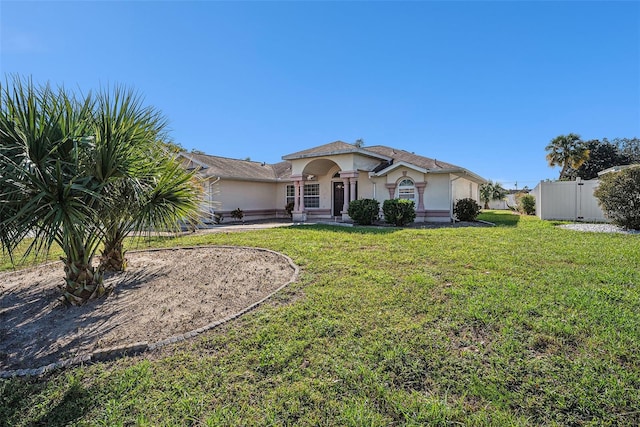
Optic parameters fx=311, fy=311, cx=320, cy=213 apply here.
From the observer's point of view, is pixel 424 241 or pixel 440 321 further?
pixel 424 241

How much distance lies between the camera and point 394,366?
11.2ft

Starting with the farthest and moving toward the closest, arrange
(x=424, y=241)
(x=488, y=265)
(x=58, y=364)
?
(x=424, y=241), (x=488, y=265), (x=58, y=364)

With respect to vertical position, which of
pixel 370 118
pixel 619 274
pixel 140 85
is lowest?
pixel 619 274

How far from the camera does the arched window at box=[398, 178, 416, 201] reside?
1777 centimetres

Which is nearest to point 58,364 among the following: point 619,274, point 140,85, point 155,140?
point 155,140

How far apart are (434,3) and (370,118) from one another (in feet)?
39.5

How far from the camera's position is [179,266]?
7863mm

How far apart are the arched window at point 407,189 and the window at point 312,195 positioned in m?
6.14

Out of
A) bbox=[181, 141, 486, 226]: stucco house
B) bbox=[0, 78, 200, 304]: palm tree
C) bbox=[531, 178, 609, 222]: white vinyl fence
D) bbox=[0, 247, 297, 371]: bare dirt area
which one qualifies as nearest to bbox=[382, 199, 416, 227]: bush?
bbox=[181, 141, 486, 226]: stucco house

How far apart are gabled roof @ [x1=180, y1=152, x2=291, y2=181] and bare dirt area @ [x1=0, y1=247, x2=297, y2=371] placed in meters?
10.8

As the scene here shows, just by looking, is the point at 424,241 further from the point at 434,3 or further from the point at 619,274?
the point at 434,3

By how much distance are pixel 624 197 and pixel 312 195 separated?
52.0 feet

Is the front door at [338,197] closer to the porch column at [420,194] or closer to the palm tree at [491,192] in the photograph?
the porch column at [420,194]

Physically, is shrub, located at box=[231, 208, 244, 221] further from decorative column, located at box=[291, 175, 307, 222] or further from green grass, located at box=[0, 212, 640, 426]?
green grass, located at box=[0, 212, 640, 426]
